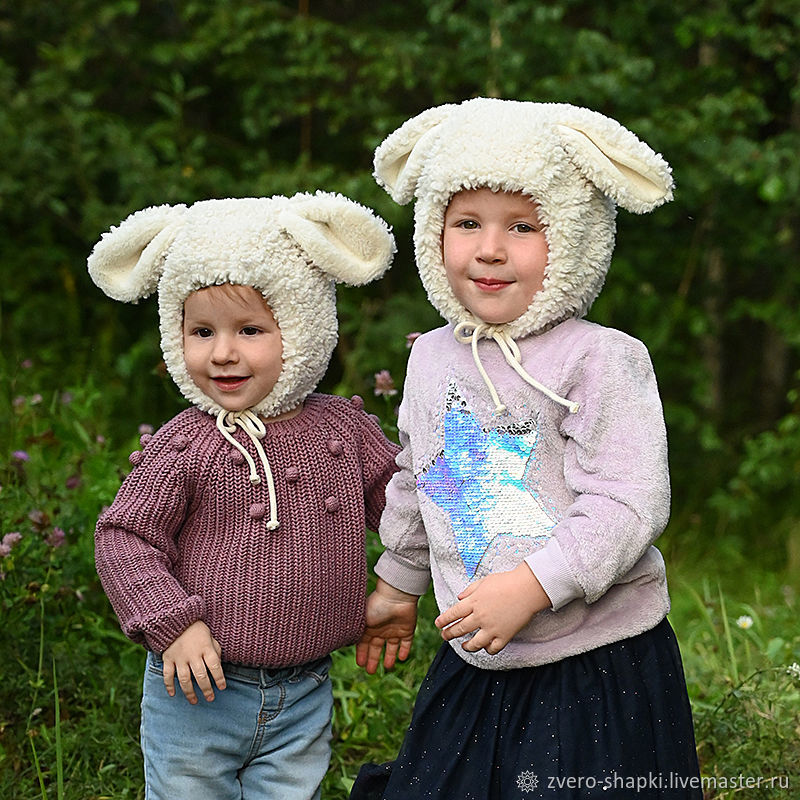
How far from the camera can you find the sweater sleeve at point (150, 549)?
87.4 inches

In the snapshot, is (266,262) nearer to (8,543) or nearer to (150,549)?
(150,549)

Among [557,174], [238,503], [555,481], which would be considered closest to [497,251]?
[557,174]

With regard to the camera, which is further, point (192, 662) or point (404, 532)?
point (404, 532)

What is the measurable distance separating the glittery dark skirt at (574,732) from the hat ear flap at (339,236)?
2.57ft

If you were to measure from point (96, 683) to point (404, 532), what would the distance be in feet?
3.75

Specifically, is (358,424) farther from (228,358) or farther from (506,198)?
(506,198)

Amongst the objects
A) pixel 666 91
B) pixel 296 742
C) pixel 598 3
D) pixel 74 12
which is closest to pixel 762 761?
pixel 296 742

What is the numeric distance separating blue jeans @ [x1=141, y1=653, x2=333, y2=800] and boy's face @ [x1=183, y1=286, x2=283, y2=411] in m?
0.54

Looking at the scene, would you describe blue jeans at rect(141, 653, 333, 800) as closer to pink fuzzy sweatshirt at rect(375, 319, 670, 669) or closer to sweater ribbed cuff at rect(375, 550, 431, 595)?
sweater ribbed cuff at rect(375, 550, 431, 595)

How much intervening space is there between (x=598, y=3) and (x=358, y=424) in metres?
3.38

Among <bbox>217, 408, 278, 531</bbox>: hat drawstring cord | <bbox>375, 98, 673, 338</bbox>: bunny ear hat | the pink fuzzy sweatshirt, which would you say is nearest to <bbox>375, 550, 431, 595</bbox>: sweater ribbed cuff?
the pink fuzzy sweatshirt

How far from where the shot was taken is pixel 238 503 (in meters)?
2.31

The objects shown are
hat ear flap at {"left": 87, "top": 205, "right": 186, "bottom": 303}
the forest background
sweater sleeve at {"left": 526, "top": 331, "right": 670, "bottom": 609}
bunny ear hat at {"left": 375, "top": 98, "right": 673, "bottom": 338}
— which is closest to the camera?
sweater sleeve at {"left": 526, "top": 331, "right": 670, "bottom": 609}

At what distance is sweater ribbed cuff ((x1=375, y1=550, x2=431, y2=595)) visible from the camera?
247 cm
